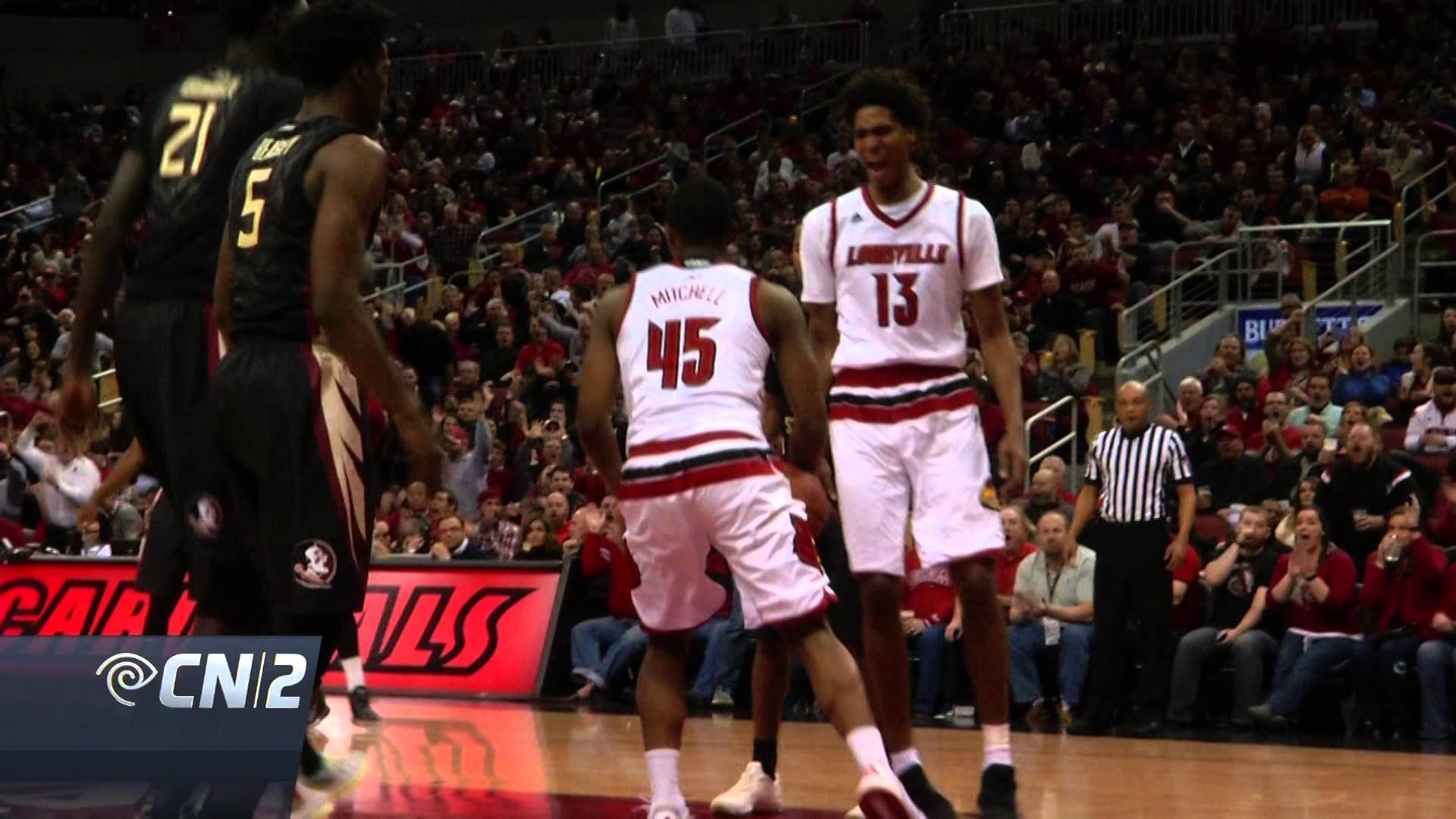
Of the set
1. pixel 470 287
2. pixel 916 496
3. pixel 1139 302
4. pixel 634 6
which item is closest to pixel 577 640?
pixel 1139 302

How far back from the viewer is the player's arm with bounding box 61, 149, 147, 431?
6.11 metres

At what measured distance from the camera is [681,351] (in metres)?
6.28

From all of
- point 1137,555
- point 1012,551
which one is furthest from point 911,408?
point 1012,551

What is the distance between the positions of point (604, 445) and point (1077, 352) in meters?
12.2

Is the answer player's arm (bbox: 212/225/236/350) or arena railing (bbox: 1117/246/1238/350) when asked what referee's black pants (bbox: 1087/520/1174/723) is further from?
player's arm (bbox: 212/225/236/350)

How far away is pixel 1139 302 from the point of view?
59.5 ft

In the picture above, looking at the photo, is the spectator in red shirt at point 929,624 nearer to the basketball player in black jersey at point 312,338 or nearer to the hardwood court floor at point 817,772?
the hardwood court floor at point 817,772

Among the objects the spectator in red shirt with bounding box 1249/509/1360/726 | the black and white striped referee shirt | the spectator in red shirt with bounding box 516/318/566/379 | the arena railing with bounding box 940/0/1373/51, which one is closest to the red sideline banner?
the black and white striped referee shirt

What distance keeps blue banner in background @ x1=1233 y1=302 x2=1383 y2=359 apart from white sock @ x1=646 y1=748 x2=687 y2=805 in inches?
478

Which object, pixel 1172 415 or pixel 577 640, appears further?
pixel 1172 415

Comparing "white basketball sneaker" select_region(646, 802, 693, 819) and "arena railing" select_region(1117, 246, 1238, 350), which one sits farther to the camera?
"arena railing" select_region(1117, 246, 1238, 350)

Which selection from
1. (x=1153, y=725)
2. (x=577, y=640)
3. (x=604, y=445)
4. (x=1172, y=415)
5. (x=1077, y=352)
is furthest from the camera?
(x=1077, y=352)

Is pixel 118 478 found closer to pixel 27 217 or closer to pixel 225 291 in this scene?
pixel 225 291

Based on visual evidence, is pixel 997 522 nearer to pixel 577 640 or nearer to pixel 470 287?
pixel 577 640
